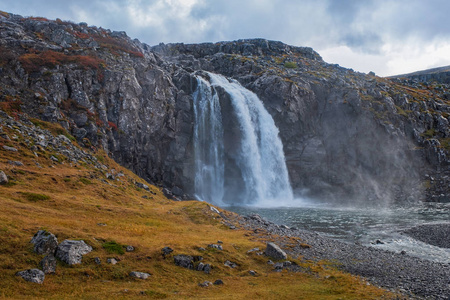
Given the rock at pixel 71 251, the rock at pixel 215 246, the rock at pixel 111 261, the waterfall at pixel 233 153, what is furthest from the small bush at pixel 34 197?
the waterfall at pixel 233 153

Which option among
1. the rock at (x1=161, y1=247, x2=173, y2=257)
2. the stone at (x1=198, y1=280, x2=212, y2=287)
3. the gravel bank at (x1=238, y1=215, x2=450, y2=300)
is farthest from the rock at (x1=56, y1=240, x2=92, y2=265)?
the gravel bank at (x1=238, y1=215, x2=450, y2=300)

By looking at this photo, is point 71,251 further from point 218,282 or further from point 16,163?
point 16,163

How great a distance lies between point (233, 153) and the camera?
77812 millimetres

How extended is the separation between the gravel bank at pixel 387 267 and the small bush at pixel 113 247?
528 inches

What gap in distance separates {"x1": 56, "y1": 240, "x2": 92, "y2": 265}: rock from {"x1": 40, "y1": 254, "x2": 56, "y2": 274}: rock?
59 cm

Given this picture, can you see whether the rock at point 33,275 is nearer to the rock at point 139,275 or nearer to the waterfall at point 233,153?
the rock at point 139,275

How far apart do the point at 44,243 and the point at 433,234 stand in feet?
135

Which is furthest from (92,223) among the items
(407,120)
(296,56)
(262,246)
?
(296,56)

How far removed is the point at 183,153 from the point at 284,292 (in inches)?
2255

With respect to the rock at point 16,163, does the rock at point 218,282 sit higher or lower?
lower

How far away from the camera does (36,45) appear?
61.8 m

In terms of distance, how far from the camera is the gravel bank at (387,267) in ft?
58.9

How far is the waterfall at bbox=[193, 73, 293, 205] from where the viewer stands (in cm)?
7494

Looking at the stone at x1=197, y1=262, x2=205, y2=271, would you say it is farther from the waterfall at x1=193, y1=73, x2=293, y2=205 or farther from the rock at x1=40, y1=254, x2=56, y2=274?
the waterfall at x1=193, y1=73, x2=293, y2=205
